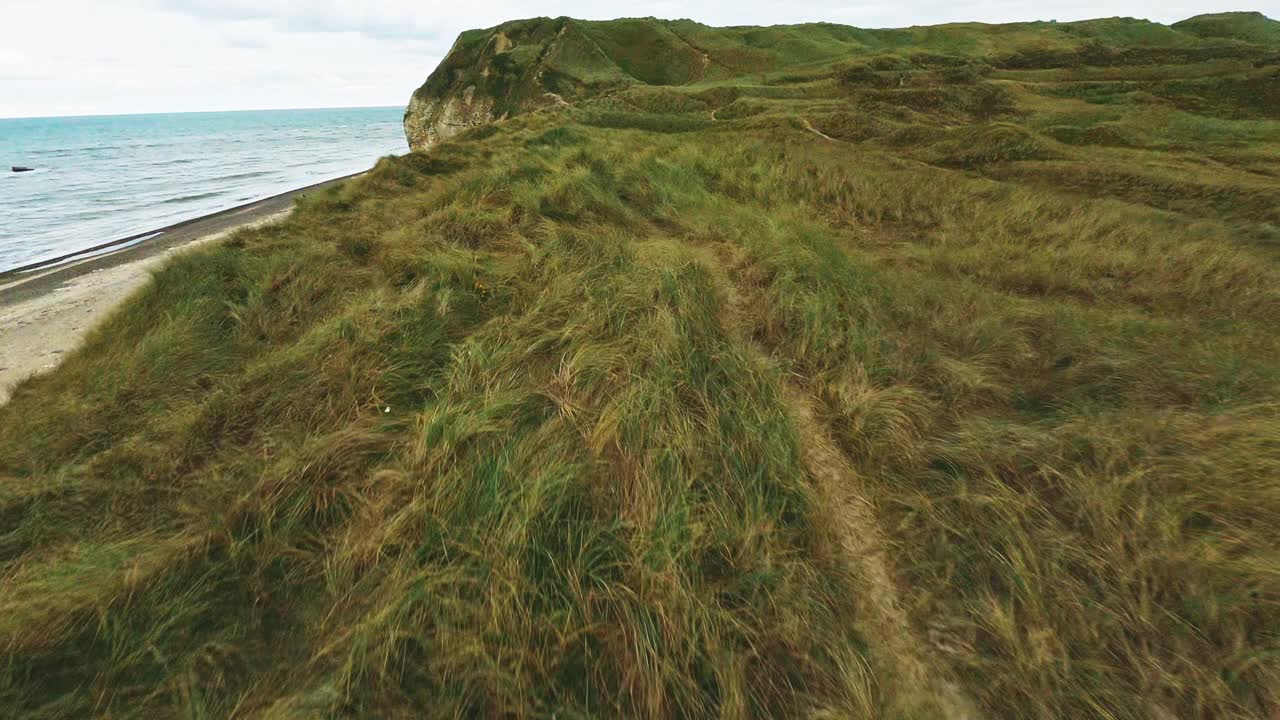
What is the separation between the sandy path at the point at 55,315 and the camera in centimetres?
632

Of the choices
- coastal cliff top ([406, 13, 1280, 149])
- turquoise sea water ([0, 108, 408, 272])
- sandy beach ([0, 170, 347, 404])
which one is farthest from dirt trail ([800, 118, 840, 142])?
turquoise sea water ([0, 108, 408, 272])

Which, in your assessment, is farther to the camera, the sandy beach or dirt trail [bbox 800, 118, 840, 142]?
dirt trail [bbox 800, 118, 840, 142]

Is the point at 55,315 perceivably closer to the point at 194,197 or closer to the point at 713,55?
the point at 194,197

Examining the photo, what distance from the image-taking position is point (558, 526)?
6.92 ft

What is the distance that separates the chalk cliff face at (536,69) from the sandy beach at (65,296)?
21.8m

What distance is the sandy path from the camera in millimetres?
6316

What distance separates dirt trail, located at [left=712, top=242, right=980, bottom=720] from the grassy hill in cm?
1

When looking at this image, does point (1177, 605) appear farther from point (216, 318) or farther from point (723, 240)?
point (216, 318)

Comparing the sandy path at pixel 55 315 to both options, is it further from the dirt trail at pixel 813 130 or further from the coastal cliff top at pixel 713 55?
the coastal cliff top at pixel 713 55

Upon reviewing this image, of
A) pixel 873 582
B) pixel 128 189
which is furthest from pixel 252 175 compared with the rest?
pixel 873 582

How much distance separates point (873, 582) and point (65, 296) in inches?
573

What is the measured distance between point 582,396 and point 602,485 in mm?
747

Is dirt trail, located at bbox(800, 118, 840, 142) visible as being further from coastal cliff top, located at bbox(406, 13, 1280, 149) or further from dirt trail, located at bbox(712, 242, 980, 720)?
dirt trail, located at bbox(712, 242, 980, 720)

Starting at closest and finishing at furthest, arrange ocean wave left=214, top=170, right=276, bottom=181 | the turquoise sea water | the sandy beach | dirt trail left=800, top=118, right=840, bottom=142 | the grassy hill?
the grassy hill → the sandy beach → dirt trail left=800, top=118, right=840, bottom=142 → the turquoise sea water → ocean wave left=214, top=170, right=276, bottom=181
